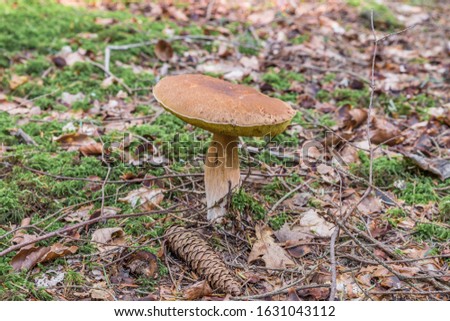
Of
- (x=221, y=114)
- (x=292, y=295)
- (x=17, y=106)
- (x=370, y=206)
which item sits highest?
(x=221, y=114)

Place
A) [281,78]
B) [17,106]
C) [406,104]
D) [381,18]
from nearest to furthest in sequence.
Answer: [17,106], [406,104], [281,78], [381,18]

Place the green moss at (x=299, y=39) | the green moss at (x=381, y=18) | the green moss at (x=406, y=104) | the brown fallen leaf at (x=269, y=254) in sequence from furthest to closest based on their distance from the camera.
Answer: the green moss at (x=381, y=18), the green moss at (x=299, y=39), the green moss at (x=406, y=104), the brown fallen leaf at (x=269, y=254)

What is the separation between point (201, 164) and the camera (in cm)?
328

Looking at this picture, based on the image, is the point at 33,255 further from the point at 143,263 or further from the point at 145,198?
the point at 145,198

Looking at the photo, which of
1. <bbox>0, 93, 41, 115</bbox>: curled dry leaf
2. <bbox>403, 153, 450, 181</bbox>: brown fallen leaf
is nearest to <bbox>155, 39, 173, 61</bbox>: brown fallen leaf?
<bbox>0, 93, 41, 115</bbox>: curled dry leaf

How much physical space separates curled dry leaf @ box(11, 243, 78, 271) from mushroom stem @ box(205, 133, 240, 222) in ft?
2.67

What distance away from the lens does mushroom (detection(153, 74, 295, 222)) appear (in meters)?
2.14

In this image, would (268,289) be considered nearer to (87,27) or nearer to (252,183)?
(252,183)

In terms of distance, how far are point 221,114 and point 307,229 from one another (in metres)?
0.99

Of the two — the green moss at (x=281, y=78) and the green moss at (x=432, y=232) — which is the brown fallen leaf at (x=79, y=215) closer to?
the green moss at (x=432, y=232)

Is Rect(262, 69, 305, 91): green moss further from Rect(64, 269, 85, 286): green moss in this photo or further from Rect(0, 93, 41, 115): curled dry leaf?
Rect(64, 269, 85, 286): green moss

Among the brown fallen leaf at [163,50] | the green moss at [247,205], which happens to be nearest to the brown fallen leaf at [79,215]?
the green moss at [247,205]

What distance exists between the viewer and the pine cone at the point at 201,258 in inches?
86.0

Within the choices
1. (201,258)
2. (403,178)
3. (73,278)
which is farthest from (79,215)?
(403,178)
